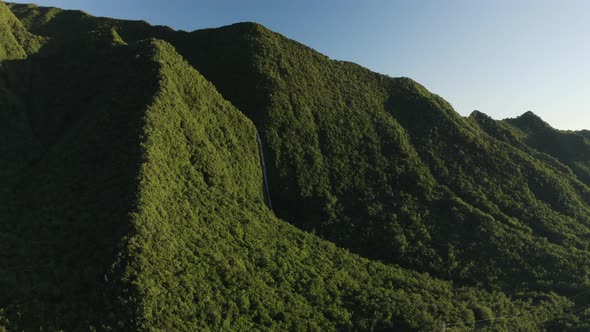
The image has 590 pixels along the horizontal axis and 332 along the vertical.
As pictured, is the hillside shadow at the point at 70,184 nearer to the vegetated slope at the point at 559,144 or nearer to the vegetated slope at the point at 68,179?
the vegetated slope at the point at 68,179

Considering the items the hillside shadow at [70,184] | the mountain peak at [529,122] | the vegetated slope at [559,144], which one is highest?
the mountain peak at [529,122]

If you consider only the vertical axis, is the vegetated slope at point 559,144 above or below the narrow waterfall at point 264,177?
above

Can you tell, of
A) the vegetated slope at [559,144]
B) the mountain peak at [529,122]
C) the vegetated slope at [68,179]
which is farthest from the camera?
the mountain peak at [529,122]

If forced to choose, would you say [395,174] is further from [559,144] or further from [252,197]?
[559,144]

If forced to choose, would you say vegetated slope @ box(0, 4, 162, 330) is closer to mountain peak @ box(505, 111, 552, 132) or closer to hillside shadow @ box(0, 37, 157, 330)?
hillside shadow @ box(0, 37, 157, 330)

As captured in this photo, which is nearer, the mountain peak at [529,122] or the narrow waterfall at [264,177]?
the narrow waterfall at [264,177]

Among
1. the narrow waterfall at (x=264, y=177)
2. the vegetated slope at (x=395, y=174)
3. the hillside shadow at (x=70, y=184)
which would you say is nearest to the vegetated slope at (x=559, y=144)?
the vegetated slope at (x=395, y=174)

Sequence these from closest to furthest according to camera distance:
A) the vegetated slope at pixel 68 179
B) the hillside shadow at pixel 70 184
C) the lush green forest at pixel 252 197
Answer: the hillside shadow at pixel 70 184 → the vegetated slope at pixel 68 179 → the lush green forest at pixel 252 197

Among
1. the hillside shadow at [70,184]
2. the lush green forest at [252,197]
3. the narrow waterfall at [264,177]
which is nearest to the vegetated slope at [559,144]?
the lush green forest at [252,197]

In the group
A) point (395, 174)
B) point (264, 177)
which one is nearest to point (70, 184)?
point (264, 177)
